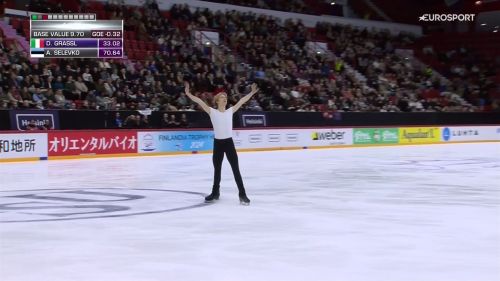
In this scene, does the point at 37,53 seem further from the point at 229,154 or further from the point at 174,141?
the point at 229,154

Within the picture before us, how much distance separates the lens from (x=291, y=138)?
23766 millimetres

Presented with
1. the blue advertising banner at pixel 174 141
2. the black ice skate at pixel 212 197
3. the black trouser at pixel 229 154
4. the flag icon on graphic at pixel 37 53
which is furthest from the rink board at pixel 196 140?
the black trouser at pixel 229 154

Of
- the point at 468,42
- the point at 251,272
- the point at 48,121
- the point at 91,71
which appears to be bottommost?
the point at 251,272

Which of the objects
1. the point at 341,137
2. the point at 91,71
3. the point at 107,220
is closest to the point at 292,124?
the point at 341,137

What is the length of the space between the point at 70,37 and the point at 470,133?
18.9 m

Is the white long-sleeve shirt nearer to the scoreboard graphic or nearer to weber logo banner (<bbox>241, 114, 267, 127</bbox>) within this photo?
the scoreboard graphic

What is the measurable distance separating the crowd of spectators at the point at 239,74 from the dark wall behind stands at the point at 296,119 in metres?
0.39

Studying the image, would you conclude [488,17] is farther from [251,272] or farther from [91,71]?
[251,272]

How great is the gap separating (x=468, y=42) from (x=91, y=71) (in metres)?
28.7

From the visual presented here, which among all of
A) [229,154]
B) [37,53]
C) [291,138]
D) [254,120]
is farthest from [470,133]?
[229,154]

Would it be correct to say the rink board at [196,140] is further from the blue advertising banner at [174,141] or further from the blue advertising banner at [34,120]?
the blue advertising banner at [34,120]

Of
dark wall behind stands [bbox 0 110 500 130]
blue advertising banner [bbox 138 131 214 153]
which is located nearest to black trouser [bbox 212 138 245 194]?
dark wall behind stands [bbox 0 110 500 130]

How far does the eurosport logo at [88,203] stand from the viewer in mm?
7371

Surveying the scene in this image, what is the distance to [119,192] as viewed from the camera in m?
9.77
